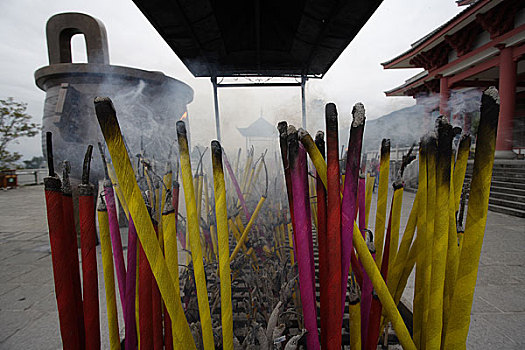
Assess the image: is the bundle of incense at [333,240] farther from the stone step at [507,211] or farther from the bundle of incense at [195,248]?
the stone step at [507,211]

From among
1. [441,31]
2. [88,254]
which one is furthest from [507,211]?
[88,254]

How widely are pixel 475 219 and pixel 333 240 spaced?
24 cm

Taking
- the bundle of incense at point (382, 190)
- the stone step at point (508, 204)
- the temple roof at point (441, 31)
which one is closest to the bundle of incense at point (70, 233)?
the bundle of incense at point (382, 190)

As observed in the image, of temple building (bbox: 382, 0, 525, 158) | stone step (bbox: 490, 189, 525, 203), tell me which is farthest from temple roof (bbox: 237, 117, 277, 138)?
stone step (bbox: 490, 189, 525, 203)

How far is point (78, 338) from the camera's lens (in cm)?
58

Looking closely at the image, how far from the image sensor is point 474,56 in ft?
20.8

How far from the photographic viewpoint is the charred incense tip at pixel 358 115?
17.7 inches

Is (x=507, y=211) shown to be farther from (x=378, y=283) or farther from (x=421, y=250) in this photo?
(x=378, y=283)

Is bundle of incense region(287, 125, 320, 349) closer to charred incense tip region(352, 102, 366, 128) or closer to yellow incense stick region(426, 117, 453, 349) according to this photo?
charred incense tip region(352, 102, 366, 128)

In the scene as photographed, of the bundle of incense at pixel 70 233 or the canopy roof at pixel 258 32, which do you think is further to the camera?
the canopy roof at pixel 258 32

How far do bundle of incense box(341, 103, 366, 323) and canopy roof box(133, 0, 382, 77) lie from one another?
1.97 metres

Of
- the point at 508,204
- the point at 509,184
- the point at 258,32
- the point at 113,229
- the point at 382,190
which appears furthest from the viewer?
the point at 509,184

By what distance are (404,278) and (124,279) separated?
2.33ft

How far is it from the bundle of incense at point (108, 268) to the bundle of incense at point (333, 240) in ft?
1.56
